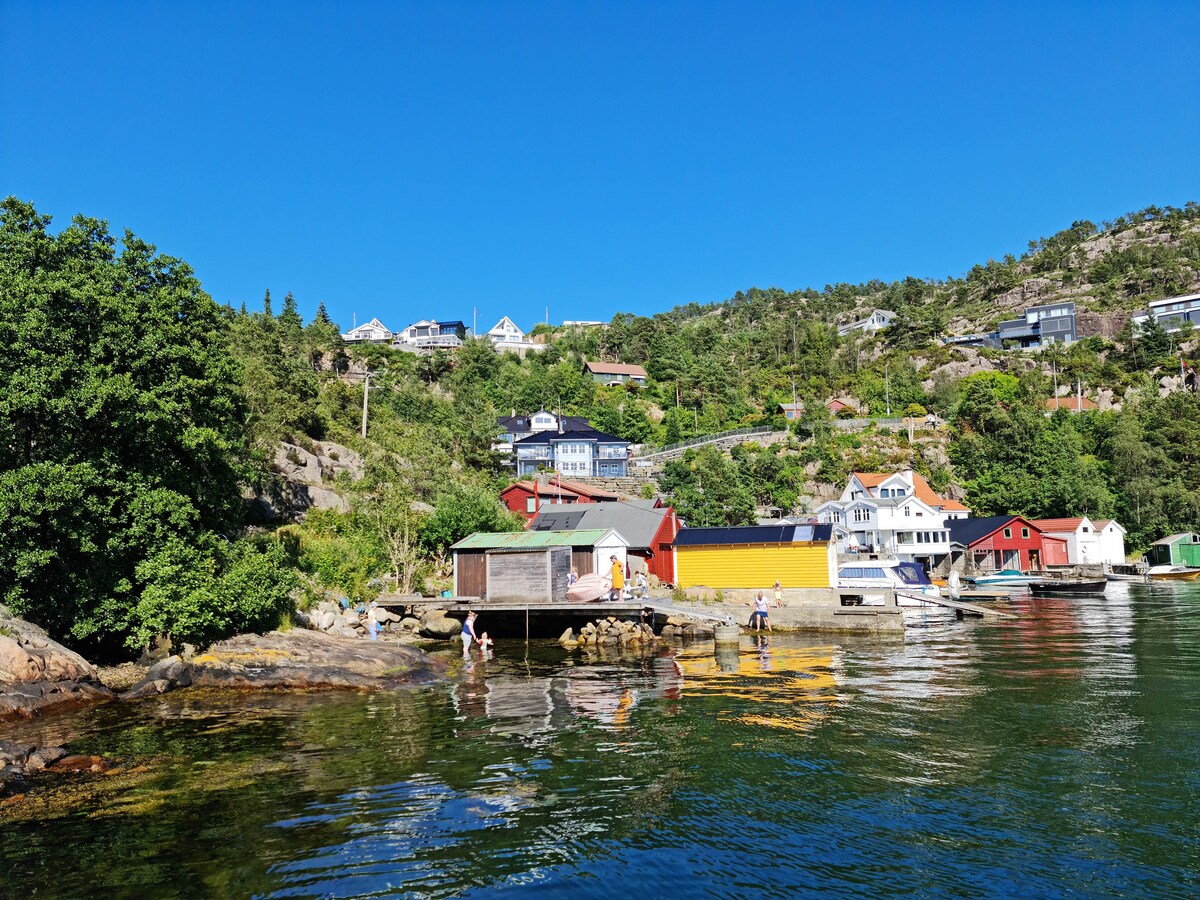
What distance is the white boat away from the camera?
45250 millimetres

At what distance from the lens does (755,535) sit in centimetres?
4153

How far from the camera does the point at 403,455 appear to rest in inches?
2076

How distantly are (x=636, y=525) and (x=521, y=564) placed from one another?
39.7 feet

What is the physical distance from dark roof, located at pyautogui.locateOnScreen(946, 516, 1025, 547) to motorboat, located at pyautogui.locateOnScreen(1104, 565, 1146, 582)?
28.2 feet

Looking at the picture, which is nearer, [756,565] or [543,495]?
[756,565]

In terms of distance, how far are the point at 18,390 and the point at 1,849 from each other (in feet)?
53.7

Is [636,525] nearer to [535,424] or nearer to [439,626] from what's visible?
[439,626]

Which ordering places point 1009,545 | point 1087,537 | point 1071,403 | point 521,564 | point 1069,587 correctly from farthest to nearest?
point 1071,403
point 1087,537
point 1009,545
point 1069,587
point 521,564

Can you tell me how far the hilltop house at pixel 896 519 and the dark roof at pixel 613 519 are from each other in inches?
909

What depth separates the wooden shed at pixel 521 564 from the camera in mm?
38156

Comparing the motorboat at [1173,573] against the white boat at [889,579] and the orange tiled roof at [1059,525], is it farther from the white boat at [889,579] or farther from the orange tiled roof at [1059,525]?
the white boat at [889,579]

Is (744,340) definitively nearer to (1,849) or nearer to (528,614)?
(528,614)

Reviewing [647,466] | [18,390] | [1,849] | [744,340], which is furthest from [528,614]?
[744,340]

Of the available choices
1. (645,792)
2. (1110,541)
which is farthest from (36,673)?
(1110,541)
